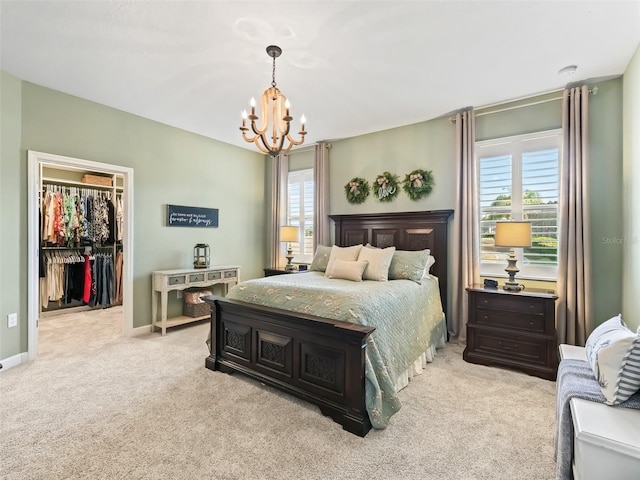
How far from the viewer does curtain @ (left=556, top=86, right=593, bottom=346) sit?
10.00ft

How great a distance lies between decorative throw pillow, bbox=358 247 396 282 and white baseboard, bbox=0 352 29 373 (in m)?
3.66

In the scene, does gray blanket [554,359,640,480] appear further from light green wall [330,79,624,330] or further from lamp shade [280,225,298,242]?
lamp shade [280,225,298,242]

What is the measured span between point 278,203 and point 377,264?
2732mm

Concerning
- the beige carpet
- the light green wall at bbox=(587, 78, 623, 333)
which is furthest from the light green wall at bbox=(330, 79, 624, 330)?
the beige carpet

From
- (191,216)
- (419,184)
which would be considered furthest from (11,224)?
(419,184)

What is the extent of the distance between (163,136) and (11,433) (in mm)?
3624

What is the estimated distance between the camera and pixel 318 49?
2594 millimetres

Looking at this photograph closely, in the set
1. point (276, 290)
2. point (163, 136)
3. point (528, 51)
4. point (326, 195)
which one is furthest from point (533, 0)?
point (163, 136)

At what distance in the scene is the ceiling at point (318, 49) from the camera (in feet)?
7.09

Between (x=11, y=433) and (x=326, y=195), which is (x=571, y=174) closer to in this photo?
(x=326, y=195)

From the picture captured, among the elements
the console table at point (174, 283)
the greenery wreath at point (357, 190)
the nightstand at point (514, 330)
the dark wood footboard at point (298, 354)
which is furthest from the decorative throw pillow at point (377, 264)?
the console table at point (174, 283)

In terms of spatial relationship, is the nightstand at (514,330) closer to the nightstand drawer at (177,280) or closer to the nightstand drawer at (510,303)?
the nightstand drawer at (510,303)

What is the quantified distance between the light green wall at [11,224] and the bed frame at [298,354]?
78.6 inches

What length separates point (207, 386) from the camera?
2.66 m
